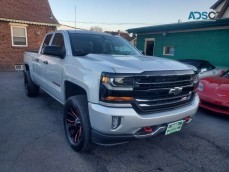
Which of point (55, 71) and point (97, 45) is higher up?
point (97, 45)

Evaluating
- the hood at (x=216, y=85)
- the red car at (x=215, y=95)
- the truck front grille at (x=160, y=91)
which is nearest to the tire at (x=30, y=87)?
the truck front grille at (x=160, y=91)

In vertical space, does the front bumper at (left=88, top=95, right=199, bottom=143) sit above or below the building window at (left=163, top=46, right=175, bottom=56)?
below

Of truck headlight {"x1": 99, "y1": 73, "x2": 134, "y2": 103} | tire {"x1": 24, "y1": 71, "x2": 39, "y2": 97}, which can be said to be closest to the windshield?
truck headlight {"x1": 99, "y1": 73, "x2": 134, "y2": 103}

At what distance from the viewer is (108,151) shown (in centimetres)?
314

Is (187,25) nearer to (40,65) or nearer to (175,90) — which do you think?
(40,65)

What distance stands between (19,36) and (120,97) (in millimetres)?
14080

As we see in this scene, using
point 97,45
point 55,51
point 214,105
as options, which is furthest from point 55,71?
point 214,105

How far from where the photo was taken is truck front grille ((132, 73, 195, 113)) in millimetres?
2423

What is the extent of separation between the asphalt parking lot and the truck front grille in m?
0.86

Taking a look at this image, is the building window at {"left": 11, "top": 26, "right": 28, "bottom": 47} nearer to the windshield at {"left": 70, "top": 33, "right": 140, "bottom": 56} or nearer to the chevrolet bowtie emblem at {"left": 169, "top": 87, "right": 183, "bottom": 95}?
the windshield at {"left": 70, "top": 33, "right": 140, "bottom": 56}

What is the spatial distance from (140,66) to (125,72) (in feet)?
1.13

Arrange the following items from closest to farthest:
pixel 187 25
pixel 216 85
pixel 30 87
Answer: pixel 216 85
pixel 30 87
pixel 187 25

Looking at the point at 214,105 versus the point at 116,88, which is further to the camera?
the point at 214,105

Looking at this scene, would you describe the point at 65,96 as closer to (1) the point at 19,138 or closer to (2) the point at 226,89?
(1) the point at 19,138
